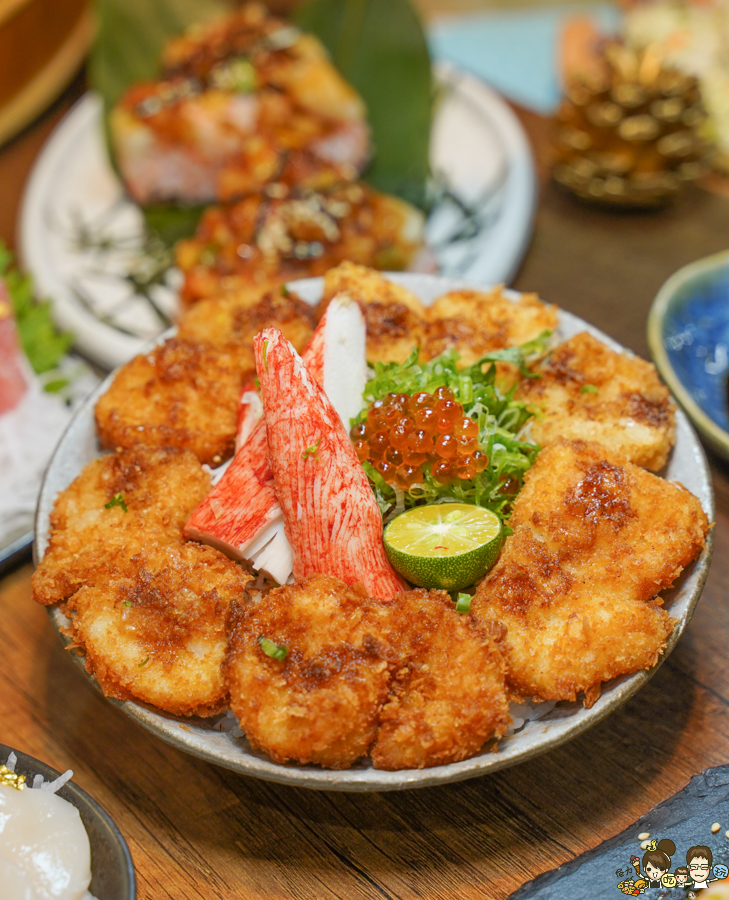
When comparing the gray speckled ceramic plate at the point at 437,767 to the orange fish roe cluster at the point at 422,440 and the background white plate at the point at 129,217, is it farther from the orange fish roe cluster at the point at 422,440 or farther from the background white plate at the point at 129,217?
the background white plate at the point at 129,217

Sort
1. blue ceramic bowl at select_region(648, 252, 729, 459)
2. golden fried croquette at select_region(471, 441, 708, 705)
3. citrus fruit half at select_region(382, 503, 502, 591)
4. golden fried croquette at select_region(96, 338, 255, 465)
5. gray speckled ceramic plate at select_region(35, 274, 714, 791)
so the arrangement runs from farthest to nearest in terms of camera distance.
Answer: blue ceramic bowl at select_region(648, 252, 729, 459) → golden fried croquette at select_region(96, 338, 255, 465) → citrus fruit half at select_region(382, 503, 502, 591) → golden fried croquette at select_region(471, 441, 708, 705) → gray speckled ceramic plate at select_region(35, 274, 714, 791)

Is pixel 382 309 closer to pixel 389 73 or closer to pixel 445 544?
pixel 445 544

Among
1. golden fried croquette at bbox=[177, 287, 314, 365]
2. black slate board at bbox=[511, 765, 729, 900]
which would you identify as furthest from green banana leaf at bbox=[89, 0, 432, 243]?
black slate board at bbox=[511, 765, 729, 900]

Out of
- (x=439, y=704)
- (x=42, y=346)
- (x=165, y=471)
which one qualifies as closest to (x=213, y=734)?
(x=439, y=704)

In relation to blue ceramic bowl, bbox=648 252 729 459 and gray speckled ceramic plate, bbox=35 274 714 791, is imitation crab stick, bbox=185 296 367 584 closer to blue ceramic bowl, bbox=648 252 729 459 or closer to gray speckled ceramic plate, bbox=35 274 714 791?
gray speckled ceramic plate, bbox=35 274 714 791

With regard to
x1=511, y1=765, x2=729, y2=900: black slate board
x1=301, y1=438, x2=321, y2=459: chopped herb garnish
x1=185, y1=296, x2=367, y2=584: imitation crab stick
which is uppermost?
x1=301, y1=438, x2=321, y2=459: chopped herb garnish

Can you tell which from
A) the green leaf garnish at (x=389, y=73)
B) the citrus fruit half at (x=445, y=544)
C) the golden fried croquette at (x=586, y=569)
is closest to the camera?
the golden fried croquette at (x=586, y=569)

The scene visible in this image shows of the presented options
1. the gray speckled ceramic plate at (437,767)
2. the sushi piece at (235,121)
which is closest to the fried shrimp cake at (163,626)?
the gray speckled ceramic plate at (437,767)

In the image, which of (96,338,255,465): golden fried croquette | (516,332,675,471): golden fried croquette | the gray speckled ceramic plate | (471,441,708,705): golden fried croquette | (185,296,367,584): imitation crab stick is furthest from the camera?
(96,338,255,465): golden fried croquette
